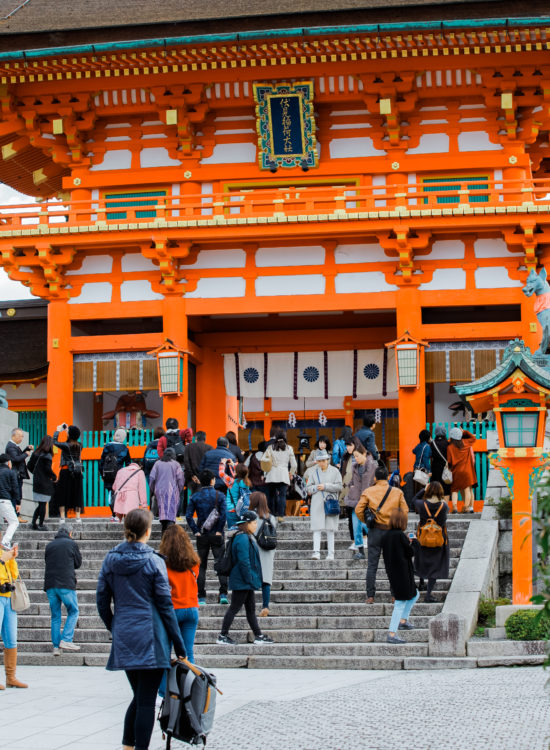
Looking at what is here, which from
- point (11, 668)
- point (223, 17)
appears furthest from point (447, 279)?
point (11, 668)

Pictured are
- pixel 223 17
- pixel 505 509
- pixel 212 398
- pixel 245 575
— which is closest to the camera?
pixel 245 575

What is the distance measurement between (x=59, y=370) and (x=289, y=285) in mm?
4388

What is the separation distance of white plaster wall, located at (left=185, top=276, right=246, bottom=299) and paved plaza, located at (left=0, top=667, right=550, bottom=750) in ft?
31.0

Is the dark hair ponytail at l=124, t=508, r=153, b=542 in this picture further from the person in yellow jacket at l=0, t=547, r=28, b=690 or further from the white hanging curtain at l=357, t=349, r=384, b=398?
the white hanging curtain at l=357, t=349, r=384, b=398

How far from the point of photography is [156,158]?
67.9 ft

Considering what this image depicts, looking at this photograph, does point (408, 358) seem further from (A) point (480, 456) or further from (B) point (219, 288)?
(B) point (219, 288)

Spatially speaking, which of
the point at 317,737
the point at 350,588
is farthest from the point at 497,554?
the point at 317,737

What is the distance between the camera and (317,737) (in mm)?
7742

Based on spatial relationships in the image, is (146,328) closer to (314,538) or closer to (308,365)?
(308,365)

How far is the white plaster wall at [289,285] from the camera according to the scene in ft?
63.2

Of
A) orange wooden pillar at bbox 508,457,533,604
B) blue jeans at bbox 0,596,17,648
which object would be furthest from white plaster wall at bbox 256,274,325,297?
blue jeans at bbox 0,596,17,648

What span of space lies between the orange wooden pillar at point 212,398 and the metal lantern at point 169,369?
234 cm

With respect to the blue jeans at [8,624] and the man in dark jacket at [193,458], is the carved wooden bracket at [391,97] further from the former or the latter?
the blue jeans at [8,624]

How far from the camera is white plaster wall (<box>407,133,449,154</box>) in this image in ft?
65.8
